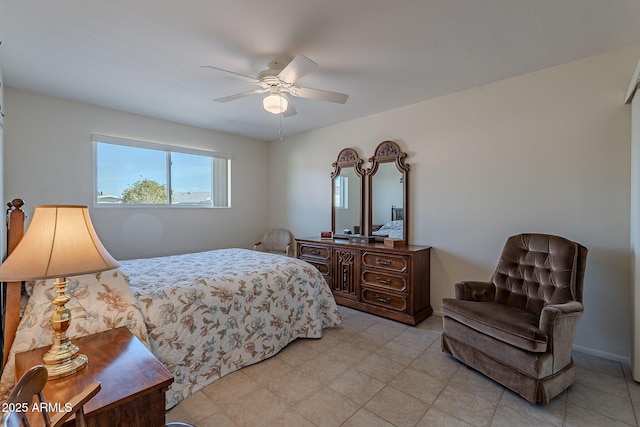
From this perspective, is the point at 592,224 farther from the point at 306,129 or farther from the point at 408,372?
the point at 306,129

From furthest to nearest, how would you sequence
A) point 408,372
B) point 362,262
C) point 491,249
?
point 362,262 < point 491,249 < point 408,372

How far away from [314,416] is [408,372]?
840mm

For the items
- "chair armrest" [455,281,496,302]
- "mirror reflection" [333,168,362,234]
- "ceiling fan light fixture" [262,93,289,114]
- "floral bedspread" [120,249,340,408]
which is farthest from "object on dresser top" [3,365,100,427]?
"mirror reflection" [333,168,362,234]

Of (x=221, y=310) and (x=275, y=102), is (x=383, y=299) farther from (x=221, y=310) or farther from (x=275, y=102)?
(x=275, y=102)

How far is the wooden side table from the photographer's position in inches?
38.4

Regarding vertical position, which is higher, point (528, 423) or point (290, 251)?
point (290, 251)

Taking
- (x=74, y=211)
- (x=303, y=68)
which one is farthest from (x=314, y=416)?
(x=303, y=68)

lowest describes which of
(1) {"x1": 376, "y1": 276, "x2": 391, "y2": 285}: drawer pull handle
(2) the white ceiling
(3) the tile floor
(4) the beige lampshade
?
(3) the tile floor

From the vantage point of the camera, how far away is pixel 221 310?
2111 millimetres

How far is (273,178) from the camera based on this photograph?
5273 millimetres

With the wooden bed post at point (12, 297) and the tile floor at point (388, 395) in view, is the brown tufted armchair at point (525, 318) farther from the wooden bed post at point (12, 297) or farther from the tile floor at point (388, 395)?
the wooden bed post at point (12, 297)

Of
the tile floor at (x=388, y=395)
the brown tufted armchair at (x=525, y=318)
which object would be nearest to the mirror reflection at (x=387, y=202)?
the brown tufted armchair at (x=525, y=318)

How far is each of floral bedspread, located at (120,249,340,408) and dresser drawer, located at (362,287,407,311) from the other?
2.04 ft

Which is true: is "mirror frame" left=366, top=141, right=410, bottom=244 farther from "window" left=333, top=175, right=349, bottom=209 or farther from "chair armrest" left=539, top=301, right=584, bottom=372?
"chair armrest" left=539, top=301, right=584, bottom=372
